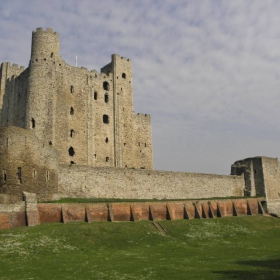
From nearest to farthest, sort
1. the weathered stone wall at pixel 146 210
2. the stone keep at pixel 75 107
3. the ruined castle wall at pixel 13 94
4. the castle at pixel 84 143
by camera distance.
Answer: the weathered stone wall at pixel 146 210 < the castle at pixel 84 143 < the stone keep at pixel 75 107 < the ruined castle wall at pixel 13 94

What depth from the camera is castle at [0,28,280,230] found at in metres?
31.8

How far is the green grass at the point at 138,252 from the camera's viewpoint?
57.0 feet

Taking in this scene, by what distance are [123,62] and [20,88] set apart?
15850 millimetres

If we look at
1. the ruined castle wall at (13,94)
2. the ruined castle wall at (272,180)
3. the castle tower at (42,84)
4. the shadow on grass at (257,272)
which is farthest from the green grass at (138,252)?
the ruined castle wall at (13,94)

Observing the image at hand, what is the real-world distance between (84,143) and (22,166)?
18.5 m

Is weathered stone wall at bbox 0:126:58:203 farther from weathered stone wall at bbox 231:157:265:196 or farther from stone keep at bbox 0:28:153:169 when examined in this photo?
weathered stone wall at bbox 231:157:265:196

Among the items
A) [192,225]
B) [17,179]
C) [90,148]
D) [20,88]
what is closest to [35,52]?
[20,88]

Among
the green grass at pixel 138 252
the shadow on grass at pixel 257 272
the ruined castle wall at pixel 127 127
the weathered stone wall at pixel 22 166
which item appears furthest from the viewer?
the ruined castle wall at pixel 127 127


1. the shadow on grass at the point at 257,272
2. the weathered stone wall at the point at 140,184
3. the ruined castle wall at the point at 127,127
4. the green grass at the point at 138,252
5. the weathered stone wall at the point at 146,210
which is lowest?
the shadow on grass at the point at 257,272

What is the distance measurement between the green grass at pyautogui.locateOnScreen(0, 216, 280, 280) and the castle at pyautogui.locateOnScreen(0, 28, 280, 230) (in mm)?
6883

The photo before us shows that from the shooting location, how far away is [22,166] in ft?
100

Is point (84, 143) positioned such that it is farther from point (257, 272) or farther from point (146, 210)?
point (257, 272)

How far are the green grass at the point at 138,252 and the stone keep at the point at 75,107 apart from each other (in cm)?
1954

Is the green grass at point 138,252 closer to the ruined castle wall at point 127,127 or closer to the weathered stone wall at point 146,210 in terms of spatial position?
the weathered stone wall at point 146,210
